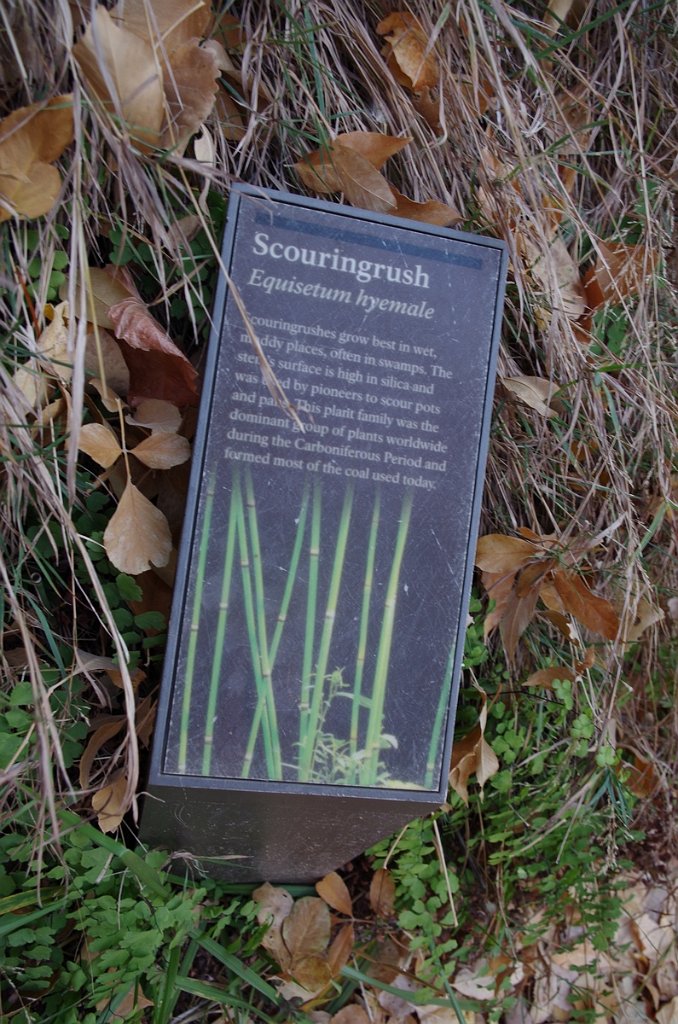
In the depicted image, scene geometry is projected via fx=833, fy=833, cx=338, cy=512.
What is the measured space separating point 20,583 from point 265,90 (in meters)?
0.88

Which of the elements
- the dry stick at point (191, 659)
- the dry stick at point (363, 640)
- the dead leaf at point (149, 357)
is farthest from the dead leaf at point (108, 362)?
the dry stick at point (363, 640)

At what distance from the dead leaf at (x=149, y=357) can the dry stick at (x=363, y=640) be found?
13.9 inches

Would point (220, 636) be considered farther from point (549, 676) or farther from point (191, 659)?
point (549, 676)

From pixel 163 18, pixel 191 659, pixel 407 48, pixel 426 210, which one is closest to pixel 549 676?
pixel 191 659

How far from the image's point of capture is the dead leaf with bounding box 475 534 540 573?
4.90 feet

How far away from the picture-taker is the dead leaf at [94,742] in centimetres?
131

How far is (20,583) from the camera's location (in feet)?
4.22

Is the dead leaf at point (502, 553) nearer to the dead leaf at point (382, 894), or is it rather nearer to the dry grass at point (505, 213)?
the dry grass at point (505, 213)

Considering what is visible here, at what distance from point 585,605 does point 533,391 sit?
41cm

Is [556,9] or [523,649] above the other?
[556,9]

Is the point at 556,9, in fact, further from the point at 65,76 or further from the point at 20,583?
the point at 20,583

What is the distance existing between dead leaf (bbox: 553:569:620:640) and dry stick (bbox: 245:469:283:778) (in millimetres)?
651

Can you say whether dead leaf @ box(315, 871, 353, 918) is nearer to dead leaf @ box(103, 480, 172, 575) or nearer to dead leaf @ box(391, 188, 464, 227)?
dead leaf @ box(103, 480, 172, 575)

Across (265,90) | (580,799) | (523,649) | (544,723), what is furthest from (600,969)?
(265,90)
